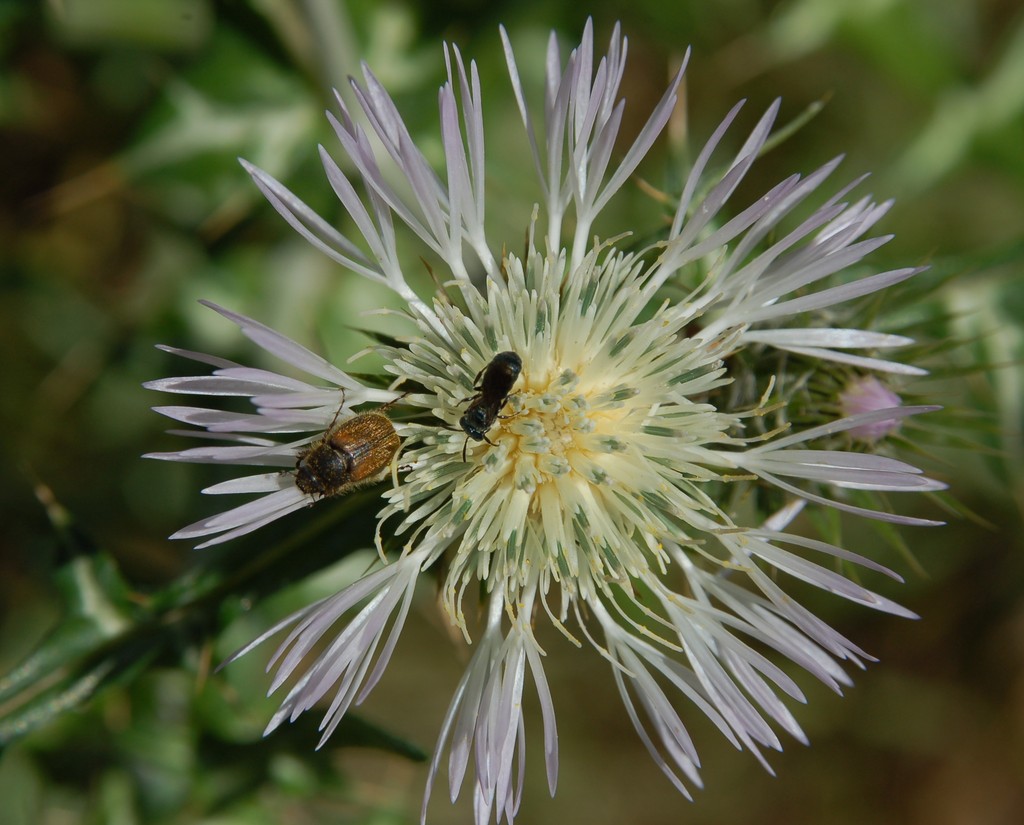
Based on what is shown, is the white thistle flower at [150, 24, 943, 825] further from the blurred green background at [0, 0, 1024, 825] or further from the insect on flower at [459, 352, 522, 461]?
the blurred green background at [0, 0, 1024, 825]

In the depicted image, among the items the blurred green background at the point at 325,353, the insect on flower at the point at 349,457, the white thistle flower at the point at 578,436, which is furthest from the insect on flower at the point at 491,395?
the blurred green background at the point at 325,353

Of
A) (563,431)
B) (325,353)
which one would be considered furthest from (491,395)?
(325,353)

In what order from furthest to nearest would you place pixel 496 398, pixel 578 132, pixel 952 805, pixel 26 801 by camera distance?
pixel 952 805 < pixel 26 801 < pixel 578 132 < pixel 496 398

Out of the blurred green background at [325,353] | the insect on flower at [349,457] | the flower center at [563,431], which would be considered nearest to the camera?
the insect on flower at [349,457]

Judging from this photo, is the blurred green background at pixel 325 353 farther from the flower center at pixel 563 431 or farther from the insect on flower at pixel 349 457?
the flower center at pixel 563 431

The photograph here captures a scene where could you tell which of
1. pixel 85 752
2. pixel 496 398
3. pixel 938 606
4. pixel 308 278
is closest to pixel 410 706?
pixel 85 752

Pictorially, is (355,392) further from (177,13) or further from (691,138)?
(691,138)
